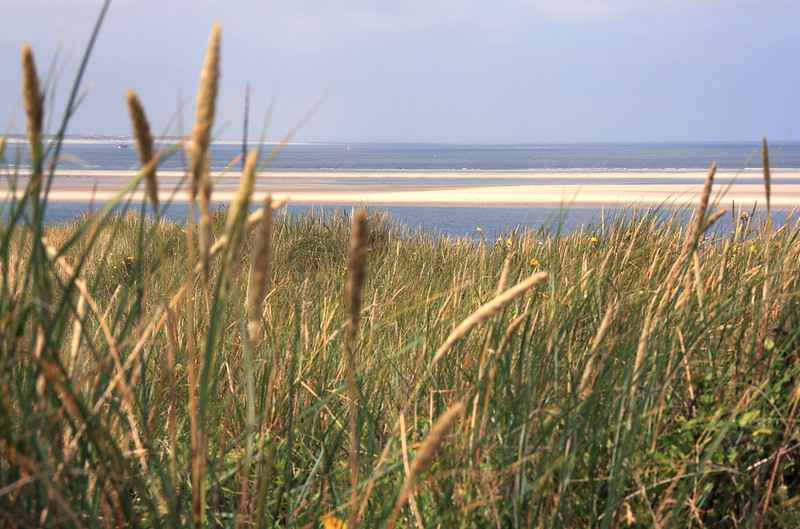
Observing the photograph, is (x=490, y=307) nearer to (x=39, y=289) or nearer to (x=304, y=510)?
(x=39, y=289)

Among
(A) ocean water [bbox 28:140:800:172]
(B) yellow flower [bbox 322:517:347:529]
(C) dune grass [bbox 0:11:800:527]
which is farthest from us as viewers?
(A) ocean water [bbox 28:140:800:172]

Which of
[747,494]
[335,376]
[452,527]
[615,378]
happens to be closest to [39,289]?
[452,527]

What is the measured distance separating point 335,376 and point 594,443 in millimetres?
1263

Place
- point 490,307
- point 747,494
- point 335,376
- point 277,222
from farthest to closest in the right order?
point 277,222, point 335,376, point 747,494, point 490,307

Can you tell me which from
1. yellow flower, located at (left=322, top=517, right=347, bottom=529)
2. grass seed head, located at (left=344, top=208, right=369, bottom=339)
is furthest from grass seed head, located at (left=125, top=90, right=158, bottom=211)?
yellow flower, located at (left=322, top=517, right=347, bottom=529)

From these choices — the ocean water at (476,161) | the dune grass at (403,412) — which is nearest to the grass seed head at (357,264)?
the dune grass at (403,412)

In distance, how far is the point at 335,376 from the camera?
245cm

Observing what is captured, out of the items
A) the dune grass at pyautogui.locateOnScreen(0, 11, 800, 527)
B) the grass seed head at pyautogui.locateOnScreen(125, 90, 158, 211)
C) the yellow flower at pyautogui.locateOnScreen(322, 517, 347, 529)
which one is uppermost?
the grass seed head at pyautogui.locateOnScreen(125, 90, 158, 211)

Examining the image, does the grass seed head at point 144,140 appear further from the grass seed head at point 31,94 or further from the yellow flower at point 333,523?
the yellow flower at point 333,523

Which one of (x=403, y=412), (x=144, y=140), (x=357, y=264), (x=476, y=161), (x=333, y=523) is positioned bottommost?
(x=333, y=523)

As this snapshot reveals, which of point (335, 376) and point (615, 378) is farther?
point (335, 376)

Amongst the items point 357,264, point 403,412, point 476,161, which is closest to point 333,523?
point 403,412

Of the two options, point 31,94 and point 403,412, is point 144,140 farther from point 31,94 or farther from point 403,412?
point 403,412

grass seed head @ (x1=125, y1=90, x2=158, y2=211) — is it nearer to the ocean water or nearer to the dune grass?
the dune grass
